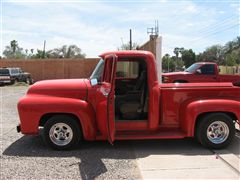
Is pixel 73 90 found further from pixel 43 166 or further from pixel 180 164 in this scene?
pixel 180 164

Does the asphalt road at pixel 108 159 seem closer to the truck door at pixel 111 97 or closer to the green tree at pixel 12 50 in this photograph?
the truck door at pixel 111 97

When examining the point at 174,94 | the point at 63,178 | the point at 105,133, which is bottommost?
the point at 63,178

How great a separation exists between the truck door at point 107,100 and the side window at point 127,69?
57cm

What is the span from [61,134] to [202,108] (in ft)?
9.22

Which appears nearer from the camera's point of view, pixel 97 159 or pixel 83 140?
pixel 97 159

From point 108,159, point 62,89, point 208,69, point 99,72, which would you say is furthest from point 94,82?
point 208,69

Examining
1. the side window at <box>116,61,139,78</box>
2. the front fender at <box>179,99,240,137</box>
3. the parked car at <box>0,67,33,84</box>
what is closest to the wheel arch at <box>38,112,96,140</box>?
the side window at <box>116,61,139,78</box>

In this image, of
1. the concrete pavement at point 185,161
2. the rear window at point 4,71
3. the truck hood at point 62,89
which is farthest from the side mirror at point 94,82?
the rear window at point 4,71

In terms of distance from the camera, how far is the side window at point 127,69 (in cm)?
797

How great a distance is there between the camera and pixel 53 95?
25.1 feet

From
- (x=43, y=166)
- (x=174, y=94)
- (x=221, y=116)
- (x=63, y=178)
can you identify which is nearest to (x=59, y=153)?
(x=43, y=166)

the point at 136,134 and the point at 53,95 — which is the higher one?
the point at 53,95

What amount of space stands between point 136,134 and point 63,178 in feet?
7.17

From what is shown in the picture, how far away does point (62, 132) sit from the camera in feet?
24.8
